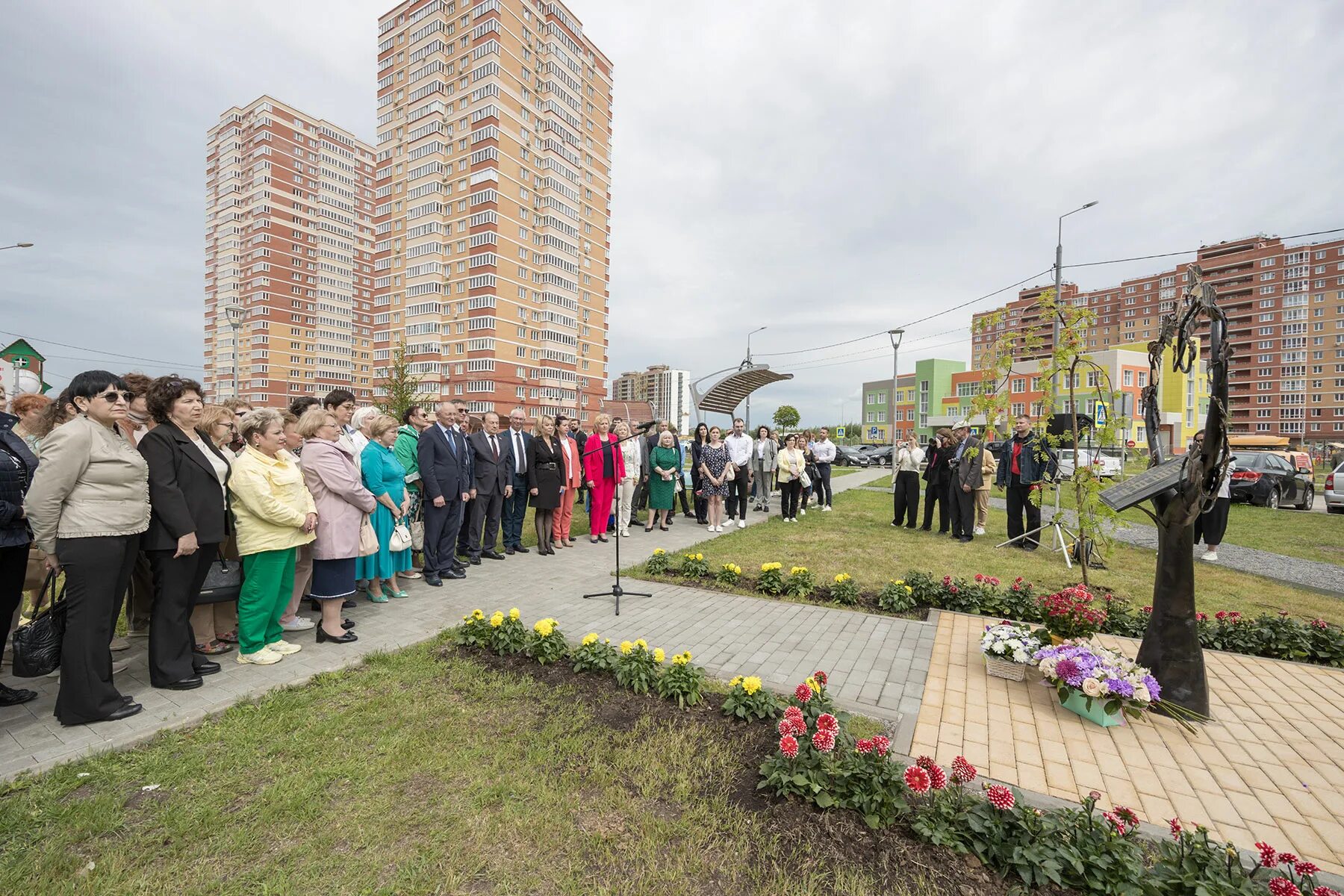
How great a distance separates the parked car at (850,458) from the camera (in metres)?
41.4

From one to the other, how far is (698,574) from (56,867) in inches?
235

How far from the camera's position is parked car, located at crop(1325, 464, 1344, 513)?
1611 cm

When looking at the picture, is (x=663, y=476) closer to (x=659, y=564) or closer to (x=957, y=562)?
(x=659, y=564)

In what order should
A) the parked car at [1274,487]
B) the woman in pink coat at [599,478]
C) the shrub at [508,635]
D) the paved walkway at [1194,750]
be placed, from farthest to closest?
1. the parked car at [1274,487]
2. the woman in pink coat at [599,478]
3. the shrub at [508,635]
4. the paved walkway at [1194,750]

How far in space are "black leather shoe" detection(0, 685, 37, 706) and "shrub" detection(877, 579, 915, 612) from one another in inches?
278

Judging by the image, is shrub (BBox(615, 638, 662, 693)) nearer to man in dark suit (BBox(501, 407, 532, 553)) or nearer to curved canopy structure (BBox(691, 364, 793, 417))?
man in dark suit (BBox(501, 407, 532, 553))

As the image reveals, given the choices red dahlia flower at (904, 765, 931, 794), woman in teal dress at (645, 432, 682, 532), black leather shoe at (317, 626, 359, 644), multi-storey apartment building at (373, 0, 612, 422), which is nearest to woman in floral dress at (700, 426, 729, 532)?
woman in teal dress at (645, 432, 682, 532)

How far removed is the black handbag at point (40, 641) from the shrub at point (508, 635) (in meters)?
2.77

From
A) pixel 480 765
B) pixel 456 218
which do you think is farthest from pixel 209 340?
pixel 480 765

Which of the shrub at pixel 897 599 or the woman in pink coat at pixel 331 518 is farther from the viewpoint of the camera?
the shrub at pixel 897 599

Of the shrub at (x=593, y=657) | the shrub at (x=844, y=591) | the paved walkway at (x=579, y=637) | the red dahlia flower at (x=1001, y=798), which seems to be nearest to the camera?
the red dahlia flower at (x=1001, y=798)

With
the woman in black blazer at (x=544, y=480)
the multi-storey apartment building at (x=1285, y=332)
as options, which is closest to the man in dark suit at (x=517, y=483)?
the woman in black blazer at (x=544, y=480)

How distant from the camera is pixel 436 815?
107 inches

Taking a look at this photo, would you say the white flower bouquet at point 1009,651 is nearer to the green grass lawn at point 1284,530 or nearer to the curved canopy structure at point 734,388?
the green grass lawn at point 1284,530
